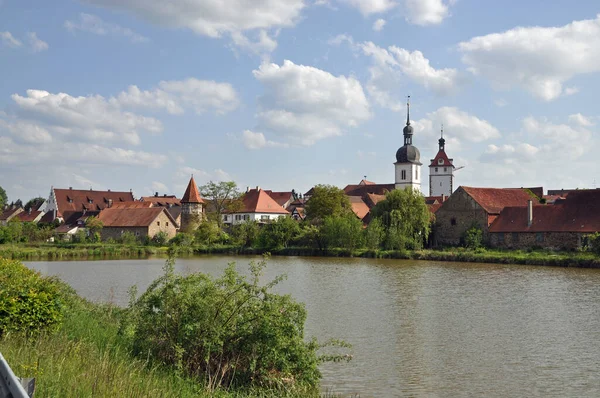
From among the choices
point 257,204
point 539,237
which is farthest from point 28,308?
point 257,204

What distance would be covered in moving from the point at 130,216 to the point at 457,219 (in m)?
33.9

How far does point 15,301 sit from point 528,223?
4334 centimetres

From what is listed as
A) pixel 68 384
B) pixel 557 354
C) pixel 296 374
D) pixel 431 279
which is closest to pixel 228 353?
pixel 296 374

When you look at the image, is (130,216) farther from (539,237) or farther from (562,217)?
(562,217)

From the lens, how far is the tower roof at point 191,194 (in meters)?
70.6

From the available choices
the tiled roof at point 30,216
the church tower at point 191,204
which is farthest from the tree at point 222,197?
the tiled roof at point 30,216

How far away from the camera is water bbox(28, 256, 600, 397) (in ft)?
38.1

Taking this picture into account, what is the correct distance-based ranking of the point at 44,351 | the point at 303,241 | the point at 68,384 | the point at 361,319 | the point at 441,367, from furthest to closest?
the point at 303,241
the point at 361,319
the point at 441,367
the point at 44,351
the point at 68,384

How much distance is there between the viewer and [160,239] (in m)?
61.6

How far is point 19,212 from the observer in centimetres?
10562

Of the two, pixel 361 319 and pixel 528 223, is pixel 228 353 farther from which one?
pixel 528 223

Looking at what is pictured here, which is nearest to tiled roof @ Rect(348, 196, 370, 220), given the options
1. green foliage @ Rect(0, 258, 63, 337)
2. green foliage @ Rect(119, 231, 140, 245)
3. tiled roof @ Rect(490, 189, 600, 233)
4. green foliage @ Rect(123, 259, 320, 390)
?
green foliage @ Rect(119, 231, 140, 245)

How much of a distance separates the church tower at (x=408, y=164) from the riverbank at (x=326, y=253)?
42.5m

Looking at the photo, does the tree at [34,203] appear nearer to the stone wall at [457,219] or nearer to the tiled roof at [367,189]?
the tiled roof at [367,189]
